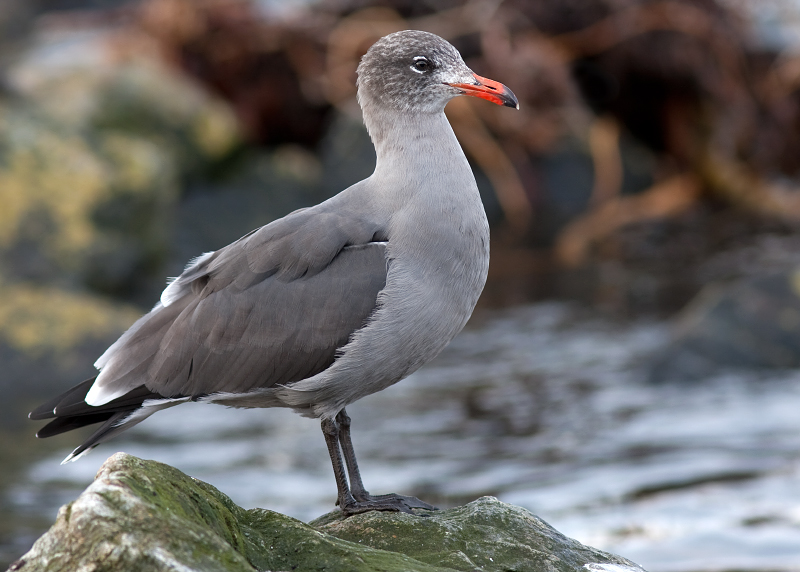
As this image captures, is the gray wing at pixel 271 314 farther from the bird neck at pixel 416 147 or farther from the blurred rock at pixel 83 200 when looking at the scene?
the blurred rock at pixel 83 200

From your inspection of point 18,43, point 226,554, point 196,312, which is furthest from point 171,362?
point 18,43

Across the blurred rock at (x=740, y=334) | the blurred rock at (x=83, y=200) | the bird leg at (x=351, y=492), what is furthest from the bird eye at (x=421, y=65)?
the blurred rock at (x=83, y=200)

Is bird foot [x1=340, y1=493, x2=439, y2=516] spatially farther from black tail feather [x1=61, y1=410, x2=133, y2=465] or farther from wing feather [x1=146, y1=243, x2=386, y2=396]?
black tail feather [x1=61, y1=410, x2=133, y2=465]

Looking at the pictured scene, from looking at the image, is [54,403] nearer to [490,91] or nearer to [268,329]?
[268,329]

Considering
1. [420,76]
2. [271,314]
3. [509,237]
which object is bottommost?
[271,314]

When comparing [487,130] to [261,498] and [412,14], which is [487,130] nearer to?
[412,14]

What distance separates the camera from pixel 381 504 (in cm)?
527

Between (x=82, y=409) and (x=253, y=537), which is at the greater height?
(x=82, y=409)

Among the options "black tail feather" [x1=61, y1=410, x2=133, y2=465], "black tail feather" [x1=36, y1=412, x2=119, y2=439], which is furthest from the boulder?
"black tail feather" [x1=36, y1=412, x2=119, y2=439]

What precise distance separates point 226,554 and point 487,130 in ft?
47.3

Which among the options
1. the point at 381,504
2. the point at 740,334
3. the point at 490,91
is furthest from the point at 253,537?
the point at 740,334

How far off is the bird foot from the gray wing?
687 millimetres

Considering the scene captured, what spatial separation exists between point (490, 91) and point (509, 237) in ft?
37.7

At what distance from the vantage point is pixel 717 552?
7.41m
